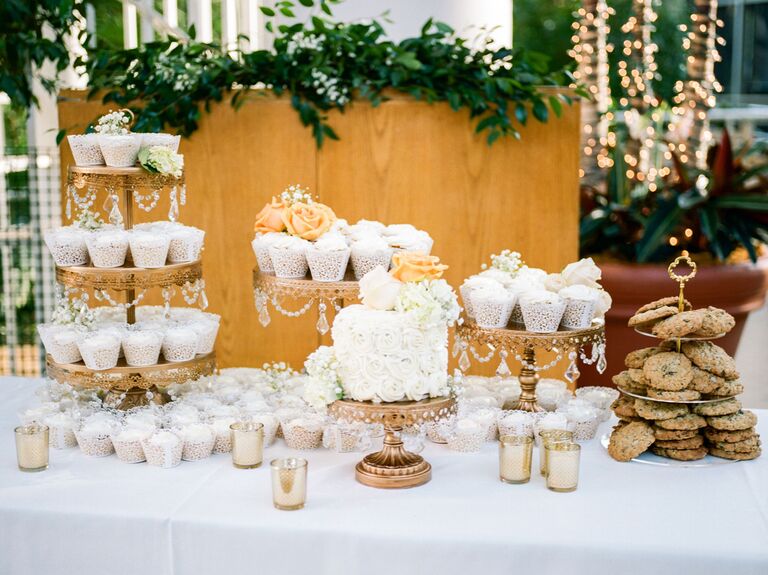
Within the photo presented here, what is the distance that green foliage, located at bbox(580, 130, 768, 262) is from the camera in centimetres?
484

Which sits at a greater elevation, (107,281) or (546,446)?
(107,281)

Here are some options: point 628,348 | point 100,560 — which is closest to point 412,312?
point 100,560

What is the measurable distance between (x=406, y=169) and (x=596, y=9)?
7.65 feet

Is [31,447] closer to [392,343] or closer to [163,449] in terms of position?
[163,449]

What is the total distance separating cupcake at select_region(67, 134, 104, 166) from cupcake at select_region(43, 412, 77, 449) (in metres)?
0.71

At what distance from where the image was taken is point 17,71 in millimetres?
4371

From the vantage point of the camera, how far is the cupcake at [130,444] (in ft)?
7.84

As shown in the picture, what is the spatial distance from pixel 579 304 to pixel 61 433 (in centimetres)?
139

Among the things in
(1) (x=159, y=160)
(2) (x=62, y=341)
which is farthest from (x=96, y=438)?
(1) (x=159, y=160)

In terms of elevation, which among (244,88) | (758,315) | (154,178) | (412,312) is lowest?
(758,315)

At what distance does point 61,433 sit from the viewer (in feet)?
8.24

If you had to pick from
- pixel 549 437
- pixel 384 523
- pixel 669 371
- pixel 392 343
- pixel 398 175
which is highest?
pixel 398 175

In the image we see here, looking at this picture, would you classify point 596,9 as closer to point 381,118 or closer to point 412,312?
point 381,118

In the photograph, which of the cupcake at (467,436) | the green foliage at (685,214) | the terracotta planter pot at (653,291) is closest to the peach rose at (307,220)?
the cupcake at (467,436)
